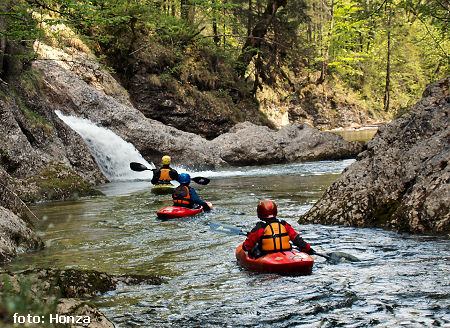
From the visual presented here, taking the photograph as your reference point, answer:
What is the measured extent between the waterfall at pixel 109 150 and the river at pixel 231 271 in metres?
5.45

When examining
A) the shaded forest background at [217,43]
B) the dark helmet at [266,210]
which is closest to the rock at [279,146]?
the shaded forest background at [217,43]

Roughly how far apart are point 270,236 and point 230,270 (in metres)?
0.63

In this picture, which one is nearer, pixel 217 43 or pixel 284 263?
pixel 284 263

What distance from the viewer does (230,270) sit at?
6.73m

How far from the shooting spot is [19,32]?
1141cm

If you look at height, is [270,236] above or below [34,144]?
below

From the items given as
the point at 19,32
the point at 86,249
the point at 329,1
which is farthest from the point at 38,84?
the point at 329,1

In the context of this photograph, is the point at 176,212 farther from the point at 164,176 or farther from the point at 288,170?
the point at 288,170

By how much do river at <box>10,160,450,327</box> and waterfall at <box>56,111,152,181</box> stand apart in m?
5.45

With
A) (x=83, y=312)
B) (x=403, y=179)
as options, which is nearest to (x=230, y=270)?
(x=83, y=312)

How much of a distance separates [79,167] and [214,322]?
11255mm

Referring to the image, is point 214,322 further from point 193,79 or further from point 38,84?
point 193,79

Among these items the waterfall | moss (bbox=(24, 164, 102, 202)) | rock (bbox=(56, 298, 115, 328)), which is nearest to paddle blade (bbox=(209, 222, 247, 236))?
rock (bbox=(56, 298, 115, 328))

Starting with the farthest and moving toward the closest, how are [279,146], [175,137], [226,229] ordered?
[279,146]
[175,137]
[226,229]
